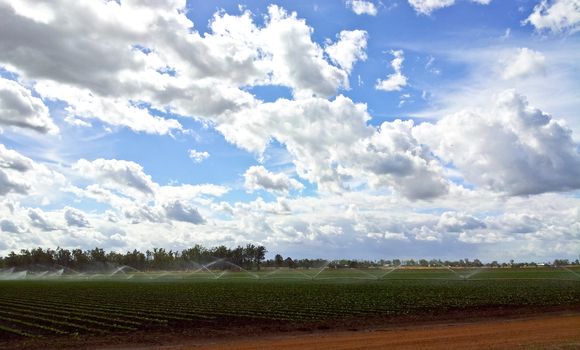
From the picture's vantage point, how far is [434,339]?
2888 cm

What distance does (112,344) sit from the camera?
98.8 ft

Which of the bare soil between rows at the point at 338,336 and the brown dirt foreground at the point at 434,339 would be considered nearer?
the brown dirt foreground at the point at 434,339

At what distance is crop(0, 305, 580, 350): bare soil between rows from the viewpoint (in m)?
27.1

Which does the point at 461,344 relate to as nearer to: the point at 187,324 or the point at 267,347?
the point at 267,347

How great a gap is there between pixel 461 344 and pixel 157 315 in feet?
84.2

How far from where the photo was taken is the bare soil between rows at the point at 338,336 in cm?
2712

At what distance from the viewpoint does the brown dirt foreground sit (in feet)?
85.5

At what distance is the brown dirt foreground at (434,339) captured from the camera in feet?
85.5

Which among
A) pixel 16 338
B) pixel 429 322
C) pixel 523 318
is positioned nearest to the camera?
pixel 16 338

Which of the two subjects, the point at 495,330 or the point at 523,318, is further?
the point at 523,318

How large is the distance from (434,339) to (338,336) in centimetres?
562

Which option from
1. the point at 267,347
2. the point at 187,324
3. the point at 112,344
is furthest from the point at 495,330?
the point at 112,344

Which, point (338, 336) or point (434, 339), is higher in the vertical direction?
point (434, 339)

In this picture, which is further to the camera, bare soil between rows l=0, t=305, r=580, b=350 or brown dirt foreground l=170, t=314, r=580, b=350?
bare soil between rows l=0, t=305, r=580, b=350
